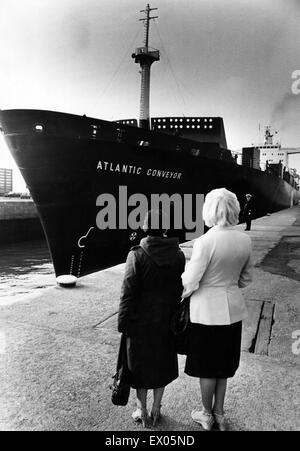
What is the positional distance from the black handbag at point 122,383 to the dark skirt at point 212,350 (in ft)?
1.43

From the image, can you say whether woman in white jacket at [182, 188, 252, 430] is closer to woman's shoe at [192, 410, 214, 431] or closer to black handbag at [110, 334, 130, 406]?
woman's shoe at [192, 410, 214, 431]

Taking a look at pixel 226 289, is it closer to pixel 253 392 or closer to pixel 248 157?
pixel 253 392

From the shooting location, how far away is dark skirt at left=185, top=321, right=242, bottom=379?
2.27 m

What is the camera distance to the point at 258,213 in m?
22.2

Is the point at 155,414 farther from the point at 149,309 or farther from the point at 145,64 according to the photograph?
the point at 145,64

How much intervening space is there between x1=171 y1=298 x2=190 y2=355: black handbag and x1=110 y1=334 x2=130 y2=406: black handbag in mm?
360

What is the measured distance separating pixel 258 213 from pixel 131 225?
1502cm

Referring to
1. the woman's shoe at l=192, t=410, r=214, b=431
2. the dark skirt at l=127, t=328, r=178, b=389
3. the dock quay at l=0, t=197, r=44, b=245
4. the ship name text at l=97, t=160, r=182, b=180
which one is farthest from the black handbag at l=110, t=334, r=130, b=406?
the dock quay at l=0, t=197, r=44, b=245

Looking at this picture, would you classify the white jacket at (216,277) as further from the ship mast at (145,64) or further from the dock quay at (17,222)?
the dock quay at (17,222)

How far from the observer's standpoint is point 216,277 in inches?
88.9

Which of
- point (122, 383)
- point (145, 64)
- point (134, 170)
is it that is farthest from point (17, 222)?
point (122, 383)

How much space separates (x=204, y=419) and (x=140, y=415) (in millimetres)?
437

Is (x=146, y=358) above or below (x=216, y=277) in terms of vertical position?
below
